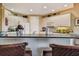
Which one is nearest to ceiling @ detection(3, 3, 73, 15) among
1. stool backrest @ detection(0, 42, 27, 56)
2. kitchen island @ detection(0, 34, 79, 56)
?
kitchen island @ detection(0, 34, 79, 56)

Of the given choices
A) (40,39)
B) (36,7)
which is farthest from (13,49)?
(36,7)

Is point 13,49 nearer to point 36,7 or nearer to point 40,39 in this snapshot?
point 40,39

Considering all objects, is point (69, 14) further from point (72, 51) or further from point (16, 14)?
point (16, 14)

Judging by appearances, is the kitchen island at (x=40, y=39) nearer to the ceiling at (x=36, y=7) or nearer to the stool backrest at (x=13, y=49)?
the stool backrest at (x=13, y=49)

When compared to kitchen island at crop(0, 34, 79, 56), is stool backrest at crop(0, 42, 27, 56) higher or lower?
lower

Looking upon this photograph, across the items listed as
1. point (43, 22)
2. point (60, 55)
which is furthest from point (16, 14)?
point (60, 55)

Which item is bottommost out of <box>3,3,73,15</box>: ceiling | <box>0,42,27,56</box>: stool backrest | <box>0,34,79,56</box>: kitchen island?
<box>0,42,27,56</box>: stool backrest

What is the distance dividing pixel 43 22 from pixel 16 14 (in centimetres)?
37

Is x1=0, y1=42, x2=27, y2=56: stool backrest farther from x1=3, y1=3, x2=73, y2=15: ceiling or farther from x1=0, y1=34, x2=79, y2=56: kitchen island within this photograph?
x1=3, y1=3, x2=73, y2=15: ceiling

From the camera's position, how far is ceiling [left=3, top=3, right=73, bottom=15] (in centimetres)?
183

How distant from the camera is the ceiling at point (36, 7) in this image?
183 cm

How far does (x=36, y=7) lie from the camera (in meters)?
1.87

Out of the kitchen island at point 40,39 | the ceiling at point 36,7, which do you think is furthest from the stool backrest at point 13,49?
the ceiling at point 36,7

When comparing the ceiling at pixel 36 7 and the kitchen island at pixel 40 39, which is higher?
the ceiling at pixel 36 7
